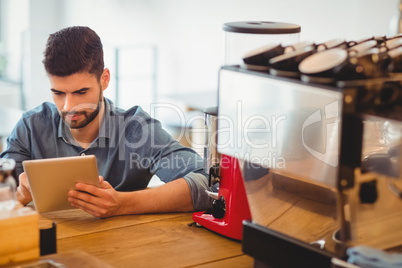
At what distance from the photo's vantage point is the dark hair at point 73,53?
2.11 meters

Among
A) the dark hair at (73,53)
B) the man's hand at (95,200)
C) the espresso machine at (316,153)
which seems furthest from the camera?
the dark hair at (73,53)

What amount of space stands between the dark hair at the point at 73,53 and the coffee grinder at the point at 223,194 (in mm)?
632

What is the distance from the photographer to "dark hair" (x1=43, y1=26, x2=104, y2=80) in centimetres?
211

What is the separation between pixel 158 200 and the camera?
185 cm

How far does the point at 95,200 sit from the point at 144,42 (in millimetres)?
3685

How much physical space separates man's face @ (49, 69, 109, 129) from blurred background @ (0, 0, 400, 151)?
5.69 feet

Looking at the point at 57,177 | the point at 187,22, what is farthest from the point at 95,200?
the point at 187,22

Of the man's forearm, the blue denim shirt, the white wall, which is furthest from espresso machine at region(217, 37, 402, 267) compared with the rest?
the white wall

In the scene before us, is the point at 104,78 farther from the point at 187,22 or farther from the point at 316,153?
the point at 187,22

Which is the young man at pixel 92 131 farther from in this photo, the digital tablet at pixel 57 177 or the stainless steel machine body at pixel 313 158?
the stainless steel machine body at pixel 313 158

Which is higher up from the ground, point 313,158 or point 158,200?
point 313,158

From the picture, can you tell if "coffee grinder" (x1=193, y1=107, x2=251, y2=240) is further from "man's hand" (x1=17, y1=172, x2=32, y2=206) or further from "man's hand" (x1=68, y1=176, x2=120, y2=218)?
"man's hand" (x1=17, y1=172, x2=32, y2=206)

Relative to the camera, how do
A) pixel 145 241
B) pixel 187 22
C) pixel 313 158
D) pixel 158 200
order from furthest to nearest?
pixel 187 22 < pixel 158 200 < pixel 145 241 < pixel 313 158

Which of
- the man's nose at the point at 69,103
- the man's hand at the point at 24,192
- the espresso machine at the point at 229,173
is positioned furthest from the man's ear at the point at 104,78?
the espresso machine at the point at 229,173
